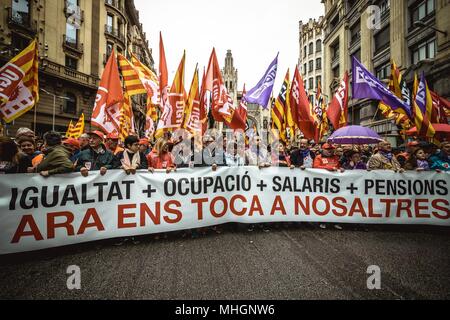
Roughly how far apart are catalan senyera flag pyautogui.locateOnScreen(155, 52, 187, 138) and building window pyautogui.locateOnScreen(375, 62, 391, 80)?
19837 mm

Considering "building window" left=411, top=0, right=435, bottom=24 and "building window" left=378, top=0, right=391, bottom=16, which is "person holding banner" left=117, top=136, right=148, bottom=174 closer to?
"building window" left=411, top=0, right=435, bottom=24

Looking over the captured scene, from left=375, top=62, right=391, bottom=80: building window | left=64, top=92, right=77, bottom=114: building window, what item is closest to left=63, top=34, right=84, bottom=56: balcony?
left=64, top=92, right=77, bottom=114: building window

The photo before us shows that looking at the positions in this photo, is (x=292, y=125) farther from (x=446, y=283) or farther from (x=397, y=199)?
(x=446, y=283)

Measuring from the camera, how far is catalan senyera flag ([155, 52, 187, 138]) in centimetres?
530

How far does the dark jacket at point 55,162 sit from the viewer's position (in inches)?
131

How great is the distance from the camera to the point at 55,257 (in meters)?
3.23

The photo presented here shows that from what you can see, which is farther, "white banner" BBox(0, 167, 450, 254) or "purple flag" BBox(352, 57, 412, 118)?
"purple flag" BBox(352, 57, 412, 118)

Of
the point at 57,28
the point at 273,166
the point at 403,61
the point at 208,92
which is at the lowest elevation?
the point at 273,166

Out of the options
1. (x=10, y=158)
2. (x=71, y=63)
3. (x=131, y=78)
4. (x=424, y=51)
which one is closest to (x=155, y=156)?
(x=10, y=158)

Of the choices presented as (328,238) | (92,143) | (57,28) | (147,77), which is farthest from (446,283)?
(57,28)

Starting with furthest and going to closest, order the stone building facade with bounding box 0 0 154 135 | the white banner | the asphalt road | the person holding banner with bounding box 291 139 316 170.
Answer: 1. the stone building facade with bounding box 0 0 154 135
2. the person holding banner with bounding box 291 139 316 170
3. the white banner
4. the asphalt road

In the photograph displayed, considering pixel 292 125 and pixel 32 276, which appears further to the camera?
pixel 292 125

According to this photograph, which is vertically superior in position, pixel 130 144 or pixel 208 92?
pixel 208 92

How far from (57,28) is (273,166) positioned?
2635 centimetres
